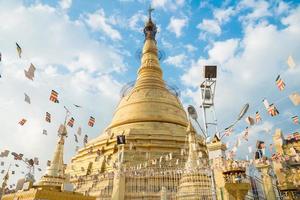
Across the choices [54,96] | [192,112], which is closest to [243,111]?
[192,112]

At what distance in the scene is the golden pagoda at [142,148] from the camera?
19.3 meters

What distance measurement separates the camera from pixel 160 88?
3703 centimetres

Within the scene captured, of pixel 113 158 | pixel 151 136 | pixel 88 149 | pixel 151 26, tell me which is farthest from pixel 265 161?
pixel 151 26

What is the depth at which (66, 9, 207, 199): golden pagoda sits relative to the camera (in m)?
19.3

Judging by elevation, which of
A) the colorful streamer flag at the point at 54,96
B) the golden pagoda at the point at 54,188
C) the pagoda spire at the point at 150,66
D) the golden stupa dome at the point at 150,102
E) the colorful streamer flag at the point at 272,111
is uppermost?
the pagoda spire at the point at 150,66

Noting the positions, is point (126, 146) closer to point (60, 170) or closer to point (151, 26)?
point (60, 170)

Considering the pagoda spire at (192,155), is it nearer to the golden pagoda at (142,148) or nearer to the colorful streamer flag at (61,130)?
the golden pagoda at (142,148)

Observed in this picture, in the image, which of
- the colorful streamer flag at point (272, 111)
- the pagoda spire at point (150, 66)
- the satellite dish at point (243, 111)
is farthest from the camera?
the pagoda spire at point (150, 66)

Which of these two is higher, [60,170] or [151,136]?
[151,136]

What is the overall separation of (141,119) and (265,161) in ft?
50.4

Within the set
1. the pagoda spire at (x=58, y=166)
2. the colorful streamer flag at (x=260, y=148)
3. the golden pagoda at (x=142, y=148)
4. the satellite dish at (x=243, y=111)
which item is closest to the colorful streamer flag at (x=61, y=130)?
the pagoda spire at (x=58, y=166)

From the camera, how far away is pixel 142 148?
86.7ft

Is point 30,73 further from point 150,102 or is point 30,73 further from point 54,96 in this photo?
point 150,102

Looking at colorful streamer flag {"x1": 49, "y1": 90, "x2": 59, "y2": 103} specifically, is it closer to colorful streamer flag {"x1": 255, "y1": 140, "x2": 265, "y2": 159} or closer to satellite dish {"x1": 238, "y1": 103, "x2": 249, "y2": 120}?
satellite dish {"x1": 238, "y1": 103, "x2": 249, "y2": 120}
